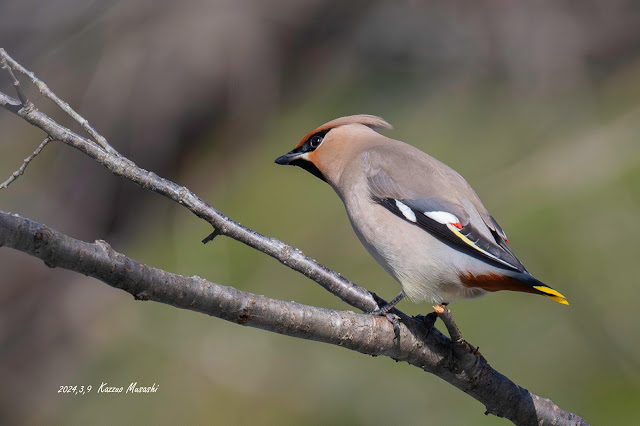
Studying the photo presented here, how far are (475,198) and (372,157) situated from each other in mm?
480

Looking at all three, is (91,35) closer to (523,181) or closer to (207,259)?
(207,259)

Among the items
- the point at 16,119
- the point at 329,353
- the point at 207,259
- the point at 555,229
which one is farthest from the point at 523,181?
the point at 16,119

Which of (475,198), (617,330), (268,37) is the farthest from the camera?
(268,37)

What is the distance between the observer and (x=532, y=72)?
7.07 metres

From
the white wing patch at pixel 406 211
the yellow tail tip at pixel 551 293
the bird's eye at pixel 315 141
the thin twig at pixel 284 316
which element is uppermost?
the yellow tail tip at pixel 551 293

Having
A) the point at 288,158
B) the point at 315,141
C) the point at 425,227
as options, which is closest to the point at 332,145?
the point at 315,141

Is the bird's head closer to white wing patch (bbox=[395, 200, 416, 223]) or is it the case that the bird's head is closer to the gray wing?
the gray wing

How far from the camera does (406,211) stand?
2.75 metres

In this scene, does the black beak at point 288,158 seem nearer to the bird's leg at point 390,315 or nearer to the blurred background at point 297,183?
the bird's leg at point 390,315

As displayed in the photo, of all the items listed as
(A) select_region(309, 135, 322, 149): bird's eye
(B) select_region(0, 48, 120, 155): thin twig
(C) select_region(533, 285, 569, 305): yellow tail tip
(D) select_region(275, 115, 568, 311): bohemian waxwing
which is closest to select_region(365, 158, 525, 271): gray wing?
(D) select_region(275, 115, 568, 311): bohemian waxwing

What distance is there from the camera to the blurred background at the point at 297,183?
493 cm

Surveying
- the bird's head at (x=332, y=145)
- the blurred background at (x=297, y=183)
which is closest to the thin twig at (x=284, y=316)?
the bird's head at (x=332, y=145)

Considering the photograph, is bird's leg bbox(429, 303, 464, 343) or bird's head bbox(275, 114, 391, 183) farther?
bird's head bbox(275, 114, 391, 183)

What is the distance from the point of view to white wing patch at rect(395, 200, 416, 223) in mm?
2721
